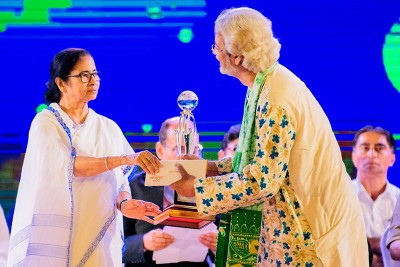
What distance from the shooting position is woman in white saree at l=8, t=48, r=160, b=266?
3674mm

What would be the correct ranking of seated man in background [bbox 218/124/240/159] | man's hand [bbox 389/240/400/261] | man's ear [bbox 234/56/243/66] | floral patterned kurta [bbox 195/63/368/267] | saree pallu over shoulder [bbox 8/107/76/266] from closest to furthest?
floral patterned kurta [bbox 195/63/368/267], man's ear [bbox 234/56/243/66], saree pallu over shoulder [bbox 8/107/76/266], man's hand [bbox 389/240/400/261], seated man in background [bbox 218/124/240/159]

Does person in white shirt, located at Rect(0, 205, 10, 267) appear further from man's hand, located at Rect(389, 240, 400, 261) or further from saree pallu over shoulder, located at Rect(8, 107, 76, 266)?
man's hand, located at Rect(389, 240, 400, 261)

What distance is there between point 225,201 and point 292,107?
0.44m

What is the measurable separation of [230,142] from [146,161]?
157 centimetres

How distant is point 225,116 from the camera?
213 inches

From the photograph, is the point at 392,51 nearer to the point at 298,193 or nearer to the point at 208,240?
the point at 208,240

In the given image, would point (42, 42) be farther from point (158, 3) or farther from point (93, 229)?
point (93, 229)

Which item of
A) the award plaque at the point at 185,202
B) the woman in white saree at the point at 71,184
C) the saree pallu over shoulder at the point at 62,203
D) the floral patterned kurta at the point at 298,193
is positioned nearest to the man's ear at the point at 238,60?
the floral patterned kurta at the point at 298,193

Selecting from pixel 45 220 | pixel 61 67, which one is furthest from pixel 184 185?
pixel 61 67

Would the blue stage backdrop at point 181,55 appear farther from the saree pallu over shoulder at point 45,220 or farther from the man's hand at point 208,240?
the saree pallu over shoulder at point 45,220

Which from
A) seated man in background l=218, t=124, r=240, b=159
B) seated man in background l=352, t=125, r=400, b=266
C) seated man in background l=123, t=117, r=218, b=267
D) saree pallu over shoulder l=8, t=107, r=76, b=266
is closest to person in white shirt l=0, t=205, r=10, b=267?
saree pallu over shoulder l=8, t=107, r=76, b=266

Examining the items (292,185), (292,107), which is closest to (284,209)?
(292,185)

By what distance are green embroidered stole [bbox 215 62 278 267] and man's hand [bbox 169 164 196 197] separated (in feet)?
0.60

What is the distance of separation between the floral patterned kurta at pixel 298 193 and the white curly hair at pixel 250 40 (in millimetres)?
79
